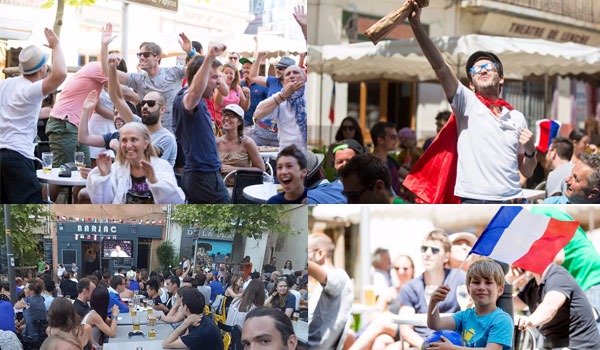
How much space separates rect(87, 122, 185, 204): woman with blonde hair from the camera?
5.23 m

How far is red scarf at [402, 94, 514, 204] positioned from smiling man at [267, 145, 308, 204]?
43.5 inches

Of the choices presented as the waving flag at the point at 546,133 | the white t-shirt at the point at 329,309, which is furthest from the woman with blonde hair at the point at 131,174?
the waving flag at the point at 546,133

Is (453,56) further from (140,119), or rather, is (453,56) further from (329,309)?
(140,119)

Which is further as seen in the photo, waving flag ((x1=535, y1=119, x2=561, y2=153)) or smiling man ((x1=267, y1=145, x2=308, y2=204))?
waving flag ((x1=535, y1=119, x2=561, y2=153))

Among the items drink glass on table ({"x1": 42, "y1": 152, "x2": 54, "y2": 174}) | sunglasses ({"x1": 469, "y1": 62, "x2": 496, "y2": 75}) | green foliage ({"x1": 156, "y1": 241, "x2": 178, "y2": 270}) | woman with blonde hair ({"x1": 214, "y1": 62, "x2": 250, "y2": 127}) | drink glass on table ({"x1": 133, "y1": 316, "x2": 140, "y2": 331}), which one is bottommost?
drink glass on table ({"x1": 133, "y1": 316, "x2": 140, "y2": 331})

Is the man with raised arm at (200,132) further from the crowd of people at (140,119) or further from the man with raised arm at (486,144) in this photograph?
the man with raised arm at (486,144)

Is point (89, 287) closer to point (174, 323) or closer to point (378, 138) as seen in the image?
point (174, 323)

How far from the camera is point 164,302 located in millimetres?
5262

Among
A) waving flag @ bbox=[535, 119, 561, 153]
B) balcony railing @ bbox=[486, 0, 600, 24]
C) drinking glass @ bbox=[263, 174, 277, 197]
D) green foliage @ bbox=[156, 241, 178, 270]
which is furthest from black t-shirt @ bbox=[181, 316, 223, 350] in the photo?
balcony railing @ bbox=[486, 0, 600, 24]

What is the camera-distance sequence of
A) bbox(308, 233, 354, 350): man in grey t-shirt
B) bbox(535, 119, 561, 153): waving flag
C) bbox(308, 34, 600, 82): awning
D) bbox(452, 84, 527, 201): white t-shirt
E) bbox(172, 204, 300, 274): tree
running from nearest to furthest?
bbox(172, 204, 300, 274): tree, bbox(308, 233, 354, 350): man in grey t-shirt, bbox(452, 84, 527, 201): white t-shirt, bbox(535, 119, 561, 153): waving flag, bbox(308, 34, 600, 82): awning

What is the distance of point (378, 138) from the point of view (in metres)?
8.44

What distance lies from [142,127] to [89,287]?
3.15 feet

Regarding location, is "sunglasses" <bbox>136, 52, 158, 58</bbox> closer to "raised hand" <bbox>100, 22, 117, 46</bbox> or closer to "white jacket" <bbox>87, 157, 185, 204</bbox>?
"raised hand" <bbox>100, 22, 117, 46</bbox>

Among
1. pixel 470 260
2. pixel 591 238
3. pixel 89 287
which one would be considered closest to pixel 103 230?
pixel 89 287
